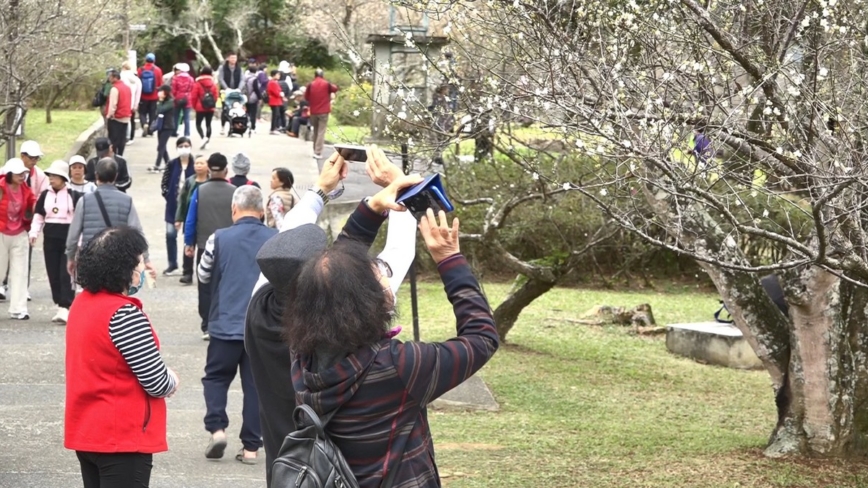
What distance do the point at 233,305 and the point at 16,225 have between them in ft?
18.9

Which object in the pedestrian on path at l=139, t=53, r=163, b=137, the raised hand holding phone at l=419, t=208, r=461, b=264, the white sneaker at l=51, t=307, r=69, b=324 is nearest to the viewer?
the raised hand holding phone at l=419, t=208, r=461, b=264

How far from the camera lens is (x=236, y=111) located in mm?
28047

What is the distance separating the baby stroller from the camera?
28.0 meters

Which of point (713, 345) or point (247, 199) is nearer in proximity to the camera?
point (247, 199)

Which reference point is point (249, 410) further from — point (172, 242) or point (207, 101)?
point (207, 101)

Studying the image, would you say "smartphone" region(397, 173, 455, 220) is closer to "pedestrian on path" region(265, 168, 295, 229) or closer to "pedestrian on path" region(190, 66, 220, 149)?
"pedestrian on path" region(265, 168, 295, 229)

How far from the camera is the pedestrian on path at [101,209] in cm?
1027

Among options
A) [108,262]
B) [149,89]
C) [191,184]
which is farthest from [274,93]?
[108,262]

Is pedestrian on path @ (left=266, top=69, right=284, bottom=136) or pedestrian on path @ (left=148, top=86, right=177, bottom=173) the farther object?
pedestrian on path @ (left=266, top=69, right=284, bottom=136)

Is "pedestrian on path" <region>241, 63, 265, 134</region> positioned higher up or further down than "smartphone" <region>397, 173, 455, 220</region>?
further down

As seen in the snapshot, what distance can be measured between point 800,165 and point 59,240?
26.7ft

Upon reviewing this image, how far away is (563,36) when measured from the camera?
6.14 meters

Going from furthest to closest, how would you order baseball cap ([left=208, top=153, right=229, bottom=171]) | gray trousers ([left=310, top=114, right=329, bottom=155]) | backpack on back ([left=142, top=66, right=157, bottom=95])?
backpack on back ([left=142, top=66, right=157, bottom=95])
gray trousers ([left=310, top=114, right=329, bottom=155])
baseball cap ([left=208, top=153, right=229, bottom=171])

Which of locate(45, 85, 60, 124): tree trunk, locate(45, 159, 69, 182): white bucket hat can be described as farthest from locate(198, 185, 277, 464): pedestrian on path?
locate(45, 85, 60, 124): tree trunk
